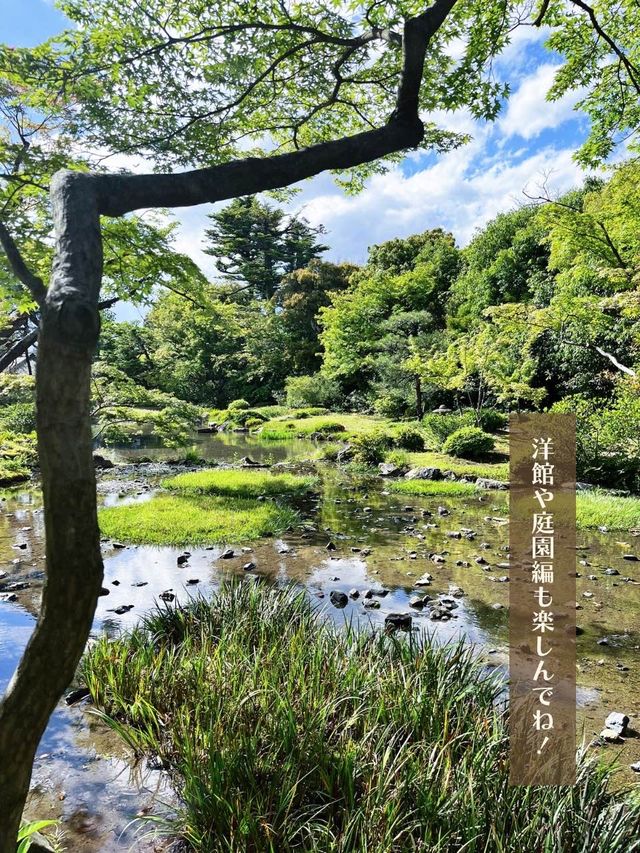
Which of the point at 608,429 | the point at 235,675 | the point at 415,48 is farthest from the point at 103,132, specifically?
the point at 608,429

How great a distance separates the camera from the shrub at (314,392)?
31.5m

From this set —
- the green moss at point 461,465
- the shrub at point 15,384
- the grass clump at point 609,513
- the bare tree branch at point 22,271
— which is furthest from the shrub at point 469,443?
the bare tree branch at point 22,271

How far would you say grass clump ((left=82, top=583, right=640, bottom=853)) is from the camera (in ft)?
7.52

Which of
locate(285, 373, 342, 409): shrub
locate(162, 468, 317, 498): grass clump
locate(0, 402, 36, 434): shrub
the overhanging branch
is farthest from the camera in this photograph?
locate(285, 373, 342, 409): shrub

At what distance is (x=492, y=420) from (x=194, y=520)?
519 inches

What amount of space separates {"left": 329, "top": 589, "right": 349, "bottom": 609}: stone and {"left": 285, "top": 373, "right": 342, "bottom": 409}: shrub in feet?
81.8

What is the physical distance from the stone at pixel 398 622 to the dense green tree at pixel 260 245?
40350 mm

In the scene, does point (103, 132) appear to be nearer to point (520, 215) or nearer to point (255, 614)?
point (255, 614)

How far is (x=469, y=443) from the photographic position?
1670 cm

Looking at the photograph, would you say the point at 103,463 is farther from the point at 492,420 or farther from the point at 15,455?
the point at 492,420

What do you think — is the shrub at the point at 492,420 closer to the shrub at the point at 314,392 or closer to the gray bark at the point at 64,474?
the shrub at the point at 314,392

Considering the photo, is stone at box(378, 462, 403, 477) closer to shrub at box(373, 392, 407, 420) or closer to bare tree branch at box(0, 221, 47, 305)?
shrub at box(373, 392, 407, 420)

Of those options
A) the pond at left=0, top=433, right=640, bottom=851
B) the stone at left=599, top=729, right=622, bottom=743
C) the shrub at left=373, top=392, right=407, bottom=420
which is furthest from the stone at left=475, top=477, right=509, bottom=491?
the shrub at left=373, top=392, right=407, bottom=420

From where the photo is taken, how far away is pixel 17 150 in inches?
203
